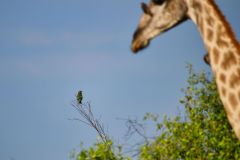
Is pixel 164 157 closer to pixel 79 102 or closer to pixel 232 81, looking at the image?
pixel 232 81

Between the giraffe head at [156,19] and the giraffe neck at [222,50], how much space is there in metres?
0.20

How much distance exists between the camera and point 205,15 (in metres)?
8.40

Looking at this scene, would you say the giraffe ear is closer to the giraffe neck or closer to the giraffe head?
the giraffe head

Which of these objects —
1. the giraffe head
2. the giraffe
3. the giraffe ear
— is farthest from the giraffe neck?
the giraffe ear

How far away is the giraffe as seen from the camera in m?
7.90

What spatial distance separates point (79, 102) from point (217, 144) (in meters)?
12.9

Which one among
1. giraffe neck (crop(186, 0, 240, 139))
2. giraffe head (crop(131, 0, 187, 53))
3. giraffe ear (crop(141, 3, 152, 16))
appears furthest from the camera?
giraffe ear (crop(141, 3, 152, 16))

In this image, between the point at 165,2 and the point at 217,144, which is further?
the point at 217,144

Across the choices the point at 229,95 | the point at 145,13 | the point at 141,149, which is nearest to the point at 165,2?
the point at 145,13

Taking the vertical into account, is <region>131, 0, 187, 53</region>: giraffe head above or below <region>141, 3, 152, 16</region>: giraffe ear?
below

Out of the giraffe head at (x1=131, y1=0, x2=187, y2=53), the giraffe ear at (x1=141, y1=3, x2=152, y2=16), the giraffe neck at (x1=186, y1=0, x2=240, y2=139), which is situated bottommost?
the giraffe neck at (x1=186, y1=0, x2=240, y2=139)

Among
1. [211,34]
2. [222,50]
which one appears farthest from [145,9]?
[222,50]

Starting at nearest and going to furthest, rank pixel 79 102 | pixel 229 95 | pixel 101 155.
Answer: pixel 229 95 < pixel 101 155 < pixel 79 102

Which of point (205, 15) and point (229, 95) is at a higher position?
point (205, 15)
